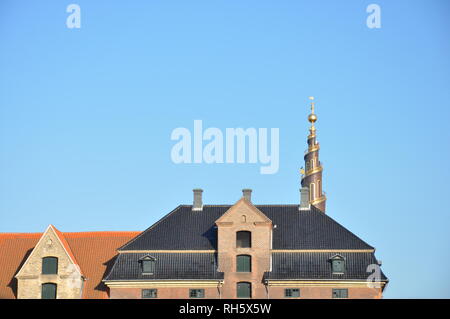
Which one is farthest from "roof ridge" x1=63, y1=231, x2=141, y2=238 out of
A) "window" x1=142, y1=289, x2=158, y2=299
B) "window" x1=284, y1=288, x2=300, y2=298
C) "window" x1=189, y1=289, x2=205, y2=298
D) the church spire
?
the church spire

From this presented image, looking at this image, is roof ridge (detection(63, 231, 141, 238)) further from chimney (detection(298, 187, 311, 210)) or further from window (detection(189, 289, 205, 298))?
chimney (detection(298, 187, 311, 210))

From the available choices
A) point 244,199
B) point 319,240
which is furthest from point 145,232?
point 319,240

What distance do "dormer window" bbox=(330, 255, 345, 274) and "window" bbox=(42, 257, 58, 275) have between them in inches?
874

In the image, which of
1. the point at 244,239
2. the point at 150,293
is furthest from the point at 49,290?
the point at 244,239

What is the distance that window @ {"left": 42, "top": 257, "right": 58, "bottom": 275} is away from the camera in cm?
7525

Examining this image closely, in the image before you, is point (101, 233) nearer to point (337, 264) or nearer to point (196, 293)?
point (196, 293)

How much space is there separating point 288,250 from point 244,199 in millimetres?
5500

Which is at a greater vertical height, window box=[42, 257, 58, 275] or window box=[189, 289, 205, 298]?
window box=[42, 257, 58, 275]

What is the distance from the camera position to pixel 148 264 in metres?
75.5

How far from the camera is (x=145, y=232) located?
78.6 meters

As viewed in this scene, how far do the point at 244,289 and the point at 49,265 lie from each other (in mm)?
15821

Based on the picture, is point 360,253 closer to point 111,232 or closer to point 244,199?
point 244,199

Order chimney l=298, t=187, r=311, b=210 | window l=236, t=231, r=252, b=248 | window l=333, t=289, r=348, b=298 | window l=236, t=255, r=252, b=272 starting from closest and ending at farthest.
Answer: window l=333, t=289, r=348, b=298, window l=236, t=255, r=252, b=272, window l=236, t=231, r=252, b=248, chimney l=298, t=187, r=311, b=210
